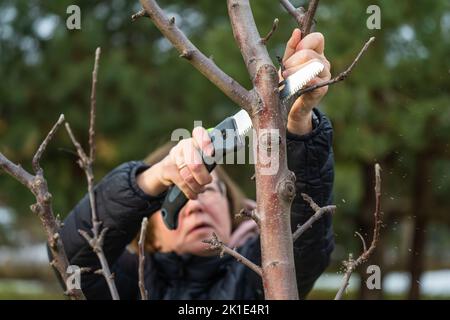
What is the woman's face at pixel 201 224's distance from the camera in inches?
92.9

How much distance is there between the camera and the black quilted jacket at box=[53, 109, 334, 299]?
1748 millimetres

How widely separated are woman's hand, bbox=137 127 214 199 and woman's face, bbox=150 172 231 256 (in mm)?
581

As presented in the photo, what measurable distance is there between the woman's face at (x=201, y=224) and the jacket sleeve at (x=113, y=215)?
0.33 meters

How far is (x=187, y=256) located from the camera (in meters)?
2.49

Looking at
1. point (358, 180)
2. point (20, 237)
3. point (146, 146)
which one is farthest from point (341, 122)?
point (20, 237)

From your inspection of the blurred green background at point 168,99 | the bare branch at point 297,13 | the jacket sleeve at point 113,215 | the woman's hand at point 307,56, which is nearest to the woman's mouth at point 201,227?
the jacket sleeve at point 113,215

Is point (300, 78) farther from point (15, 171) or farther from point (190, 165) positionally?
point (15, 171)

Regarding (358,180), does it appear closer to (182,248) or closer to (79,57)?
(79,57)

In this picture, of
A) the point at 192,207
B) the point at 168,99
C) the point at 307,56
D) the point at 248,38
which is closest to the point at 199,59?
the point at 248,38

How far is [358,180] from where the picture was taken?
7.18m

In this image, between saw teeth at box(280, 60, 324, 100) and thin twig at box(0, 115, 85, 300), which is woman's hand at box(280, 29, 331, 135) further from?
thin twig at box(0, 115, 85, 300)

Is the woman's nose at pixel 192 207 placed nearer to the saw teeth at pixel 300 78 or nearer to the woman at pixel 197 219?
the woman at pixel 197 219

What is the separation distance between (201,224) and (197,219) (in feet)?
0.09

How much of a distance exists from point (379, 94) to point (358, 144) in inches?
29.1
